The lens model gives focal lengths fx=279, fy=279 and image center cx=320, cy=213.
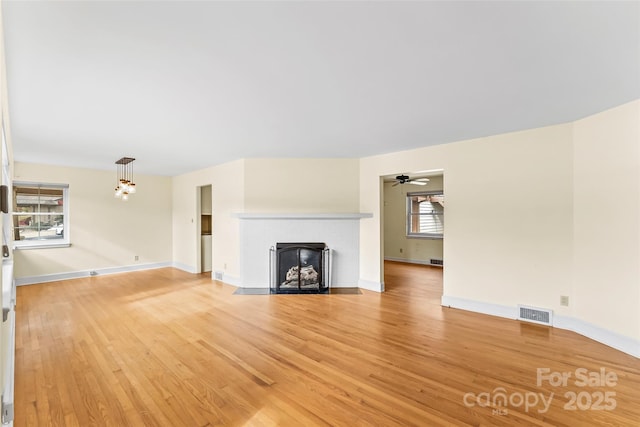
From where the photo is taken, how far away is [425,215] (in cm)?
814

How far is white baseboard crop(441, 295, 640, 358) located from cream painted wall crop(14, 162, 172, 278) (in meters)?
6.81

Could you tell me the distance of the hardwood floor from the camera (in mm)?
1918

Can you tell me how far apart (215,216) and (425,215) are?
5749mm

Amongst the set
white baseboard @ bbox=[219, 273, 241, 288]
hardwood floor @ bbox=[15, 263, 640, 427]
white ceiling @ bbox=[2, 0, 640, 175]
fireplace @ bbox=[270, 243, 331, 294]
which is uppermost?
white ceiling @ bbox=[2, 0, 640, 175]

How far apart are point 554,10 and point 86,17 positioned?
2569mm

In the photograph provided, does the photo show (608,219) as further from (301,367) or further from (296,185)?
(296,185)

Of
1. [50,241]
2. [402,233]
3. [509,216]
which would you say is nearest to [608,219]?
[509,216]

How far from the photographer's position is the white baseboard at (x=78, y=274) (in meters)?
5.42

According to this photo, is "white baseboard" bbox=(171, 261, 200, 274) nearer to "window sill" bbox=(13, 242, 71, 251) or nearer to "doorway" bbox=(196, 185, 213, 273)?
"doorway" bbox=(196, 185, 213, 273)

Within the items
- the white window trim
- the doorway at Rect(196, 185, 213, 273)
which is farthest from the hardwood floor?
the doorway at Rect(196, 185, 213, 273)

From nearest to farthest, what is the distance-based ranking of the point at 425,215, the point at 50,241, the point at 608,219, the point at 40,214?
1. the point at 608,219
2. the point at 40,214
3. the point at 50,241
4. the point at 425,215

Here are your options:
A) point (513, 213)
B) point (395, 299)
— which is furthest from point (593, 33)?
point (395, 299)

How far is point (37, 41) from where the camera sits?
1.74 m

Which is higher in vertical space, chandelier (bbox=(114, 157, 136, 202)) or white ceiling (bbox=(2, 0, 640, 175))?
white ceiling (bbox=(2, 0, 640, 175))
